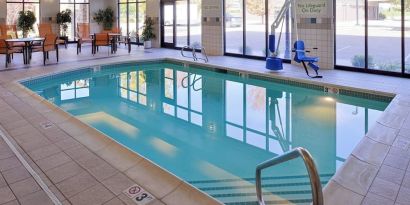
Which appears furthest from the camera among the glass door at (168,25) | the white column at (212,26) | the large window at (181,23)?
the glass door at (168,25)

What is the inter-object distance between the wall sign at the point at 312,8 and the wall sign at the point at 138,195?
6.51m

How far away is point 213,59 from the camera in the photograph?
999 centimetres

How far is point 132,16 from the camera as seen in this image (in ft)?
49.5

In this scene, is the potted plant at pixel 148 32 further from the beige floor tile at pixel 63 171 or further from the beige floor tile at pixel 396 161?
the beige floor tile at pixel 396 161

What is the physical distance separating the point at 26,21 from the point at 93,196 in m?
13.3

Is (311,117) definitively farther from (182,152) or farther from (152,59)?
(152,59)

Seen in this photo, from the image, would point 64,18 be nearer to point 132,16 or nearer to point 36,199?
point 132,16

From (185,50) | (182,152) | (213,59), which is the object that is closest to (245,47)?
(213,59)

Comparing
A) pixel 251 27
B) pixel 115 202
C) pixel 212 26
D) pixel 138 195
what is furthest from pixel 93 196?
pixel 212 26

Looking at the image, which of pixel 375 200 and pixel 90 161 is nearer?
pixel 375 200

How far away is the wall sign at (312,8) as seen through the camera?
7828 millimetres

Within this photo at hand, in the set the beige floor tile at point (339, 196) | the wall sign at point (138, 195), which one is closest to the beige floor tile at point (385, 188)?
the beige floor tile at point (339, 196)

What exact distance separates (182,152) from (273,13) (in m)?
6.56

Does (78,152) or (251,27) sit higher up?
(251,27)
